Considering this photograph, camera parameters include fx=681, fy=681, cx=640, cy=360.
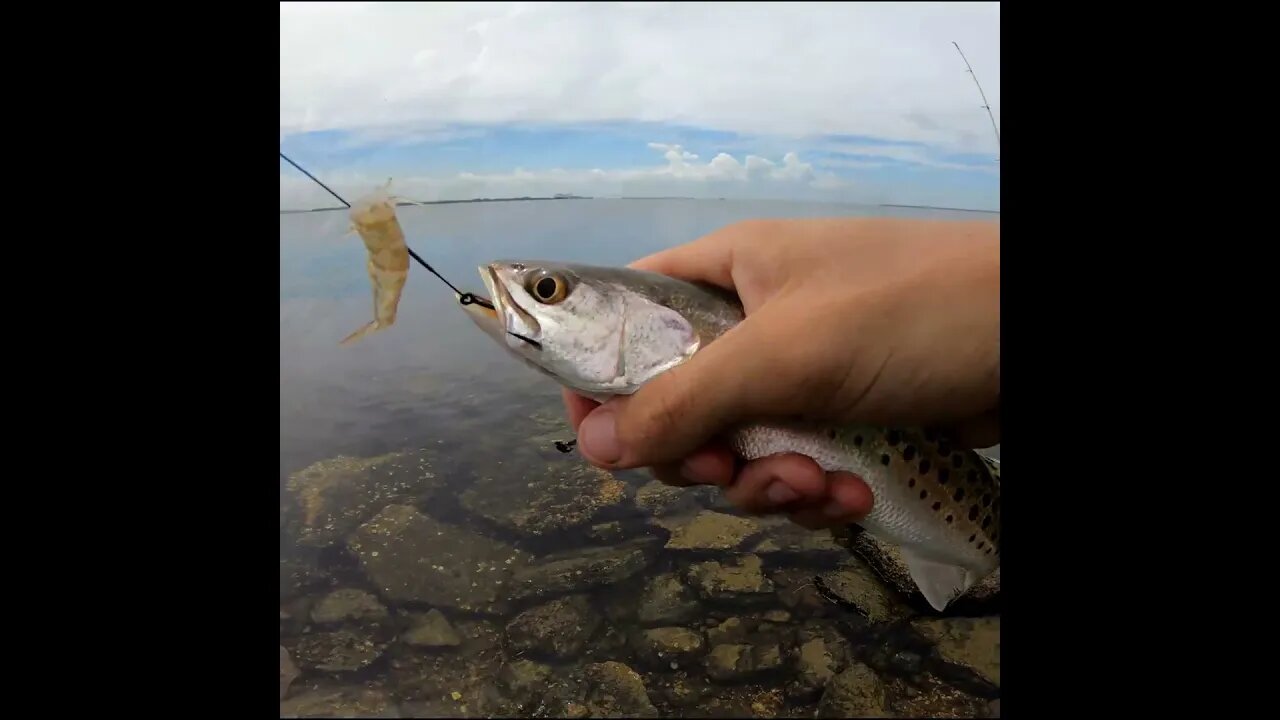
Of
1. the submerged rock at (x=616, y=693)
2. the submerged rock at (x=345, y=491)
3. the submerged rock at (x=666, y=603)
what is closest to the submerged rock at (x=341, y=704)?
the submerged rock at (x=616, y=693)

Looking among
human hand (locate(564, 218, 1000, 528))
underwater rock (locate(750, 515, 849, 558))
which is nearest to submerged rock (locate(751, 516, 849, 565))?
underwater rock (locate(750, 515, 849, 558))

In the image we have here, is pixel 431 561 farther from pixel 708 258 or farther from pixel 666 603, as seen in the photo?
pixel 708 258

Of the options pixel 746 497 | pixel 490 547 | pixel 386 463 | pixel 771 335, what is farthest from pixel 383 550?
pixel 771 335

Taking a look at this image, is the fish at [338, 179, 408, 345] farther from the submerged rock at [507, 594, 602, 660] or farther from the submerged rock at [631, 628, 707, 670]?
the submerged rock at [631, 628, 707, 670]

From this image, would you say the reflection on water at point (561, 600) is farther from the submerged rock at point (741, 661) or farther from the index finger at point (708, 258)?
the index finger at point (708, 258)

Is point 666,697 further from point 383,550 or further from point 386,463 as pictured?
point 386,463
